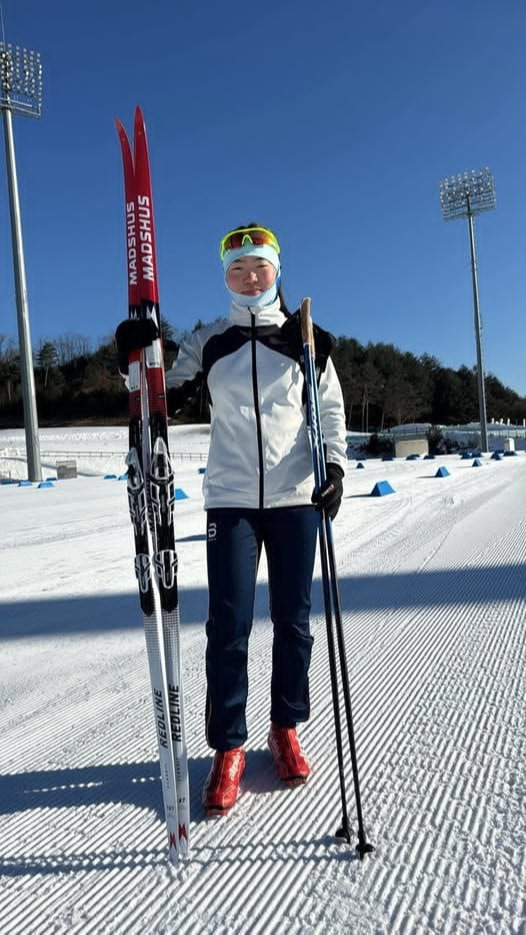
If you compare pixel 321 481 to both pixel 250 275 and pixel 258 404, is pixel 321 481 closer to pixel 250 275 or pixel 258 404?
pixel 258 404

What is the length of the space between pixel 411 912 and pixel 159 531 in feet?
3.12

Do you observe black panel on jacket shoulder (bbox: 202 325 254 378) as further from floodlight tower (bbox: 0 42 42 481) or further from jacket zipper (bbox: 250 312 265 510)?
floodlight tower (bbox: 0 42 42 481)

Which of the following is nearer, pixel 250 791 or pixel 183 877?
pixel 183 877

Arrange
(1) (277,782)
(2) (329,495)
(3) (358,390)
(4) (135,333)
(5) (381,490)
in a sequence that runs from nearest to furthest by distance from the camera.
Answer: (4) (135,333), (2) (329,495), (1) (277,782), (5) (381,490), (3) (358,390)

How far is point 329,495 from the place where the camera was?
1.60 meters

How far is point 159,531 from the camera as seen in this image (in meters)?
1.52

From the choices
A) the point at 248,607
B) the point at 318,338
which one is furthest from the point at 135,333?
the point at 248,607

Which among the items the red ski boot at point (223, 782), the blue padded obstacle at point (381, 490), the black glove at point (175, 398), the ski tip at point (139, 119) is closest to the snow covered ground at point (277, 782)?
the red ski boot at point (223, 782)

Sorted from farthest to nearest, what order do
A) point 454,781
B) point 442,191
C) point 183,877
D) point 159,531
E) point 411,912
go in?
point 442,191 → point 454,781 → point 159,531 → point 183,877 → point 411,912

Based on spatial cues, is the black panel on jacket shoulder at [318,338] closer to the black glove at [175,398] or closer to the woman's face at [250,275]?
the woman's face at [250,275]

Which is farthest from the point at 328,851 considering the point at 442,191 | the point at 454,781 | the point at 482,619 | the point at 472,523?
the point at 442,191

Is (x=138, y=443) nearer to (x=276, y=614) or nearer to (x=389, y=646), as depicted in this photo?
(x=276, y=614)

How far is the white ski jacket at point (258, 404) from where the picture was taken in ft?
5.50

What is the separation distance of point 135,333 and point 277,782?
1277 mm
